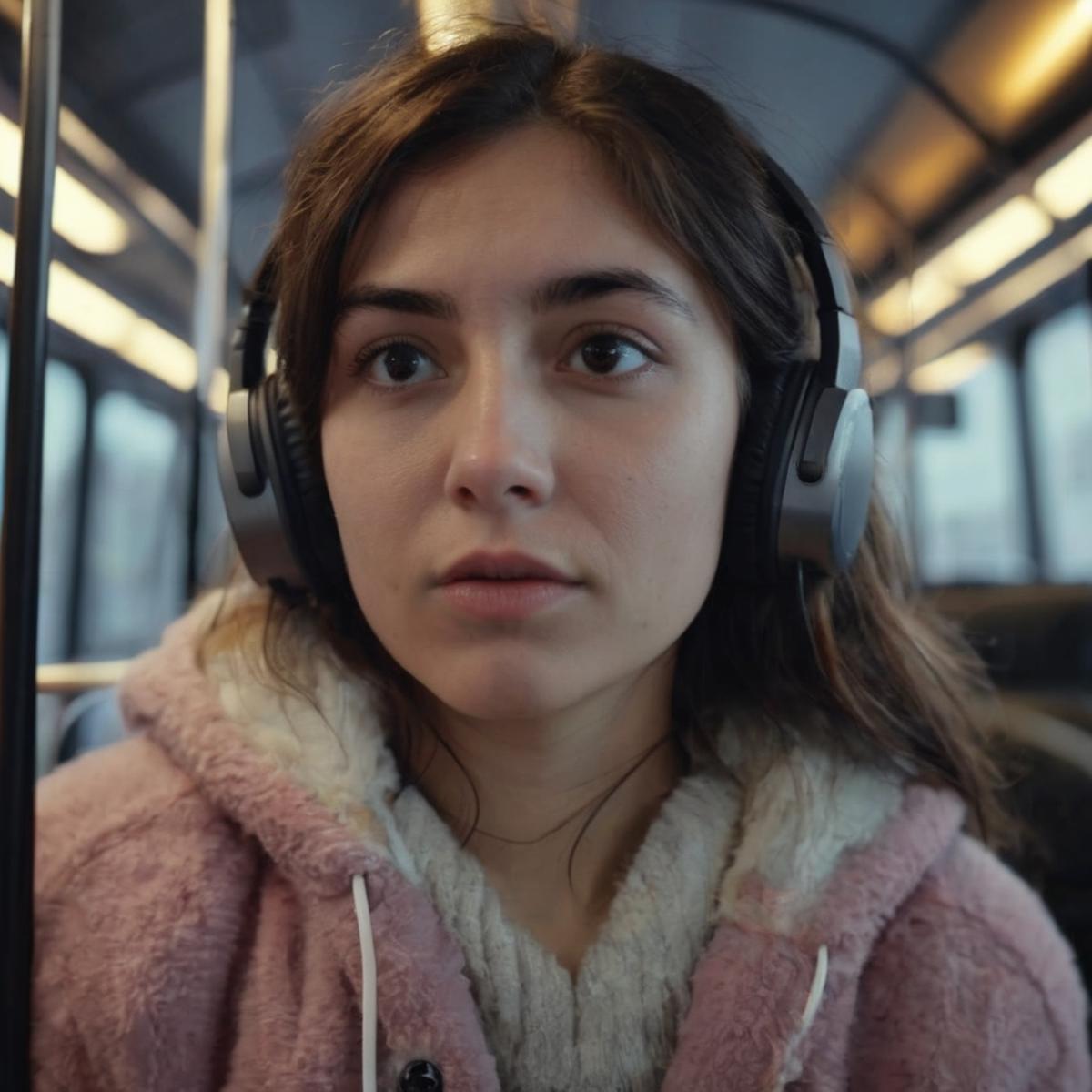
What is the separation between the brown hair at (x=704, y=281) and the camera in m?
0.79

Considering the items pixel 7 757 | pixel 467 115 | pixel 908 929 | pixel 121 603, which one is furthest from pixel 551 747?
pixel 121 603

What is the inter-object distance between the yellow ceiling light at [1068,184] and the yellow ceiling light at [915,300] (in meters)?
0.38

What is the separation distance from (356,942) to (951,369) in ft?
9.52

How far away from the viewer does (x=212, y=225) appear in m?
1.96

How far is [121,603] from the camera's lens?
7.20ft

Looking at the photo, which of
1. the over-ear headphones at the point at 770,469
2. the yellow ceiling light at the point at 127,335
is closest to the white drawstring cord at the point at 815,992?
the over-ear headphones at the point at 770,469

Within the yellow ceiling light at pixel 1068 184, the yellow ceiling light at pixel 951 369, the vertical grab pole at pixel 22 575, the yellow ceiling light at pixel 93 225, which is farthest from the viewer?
the yellow ceiling light at pixel 951 369

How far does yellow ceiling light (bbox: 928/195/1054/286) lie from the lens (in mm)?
2488

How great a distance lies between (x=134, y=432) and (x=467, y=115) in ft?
5.20

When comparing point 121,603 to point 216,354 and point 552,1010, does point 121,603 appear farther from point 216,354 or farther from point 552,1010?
point 552,1010

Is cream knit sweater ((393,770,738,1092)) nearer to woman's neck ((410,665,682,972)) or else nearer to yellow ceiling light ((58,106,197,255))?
woman's neck ((410,665,682,972))

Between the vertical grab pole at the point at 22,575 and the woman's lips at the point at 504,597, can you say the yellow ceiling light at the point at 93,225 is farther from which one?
the woman's lips at the point at 504,597

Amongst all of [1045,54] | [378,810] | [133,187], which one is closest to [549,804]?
[378,810]

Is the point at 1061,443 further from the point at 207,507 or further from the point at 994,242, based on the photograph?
the point at 207,507
